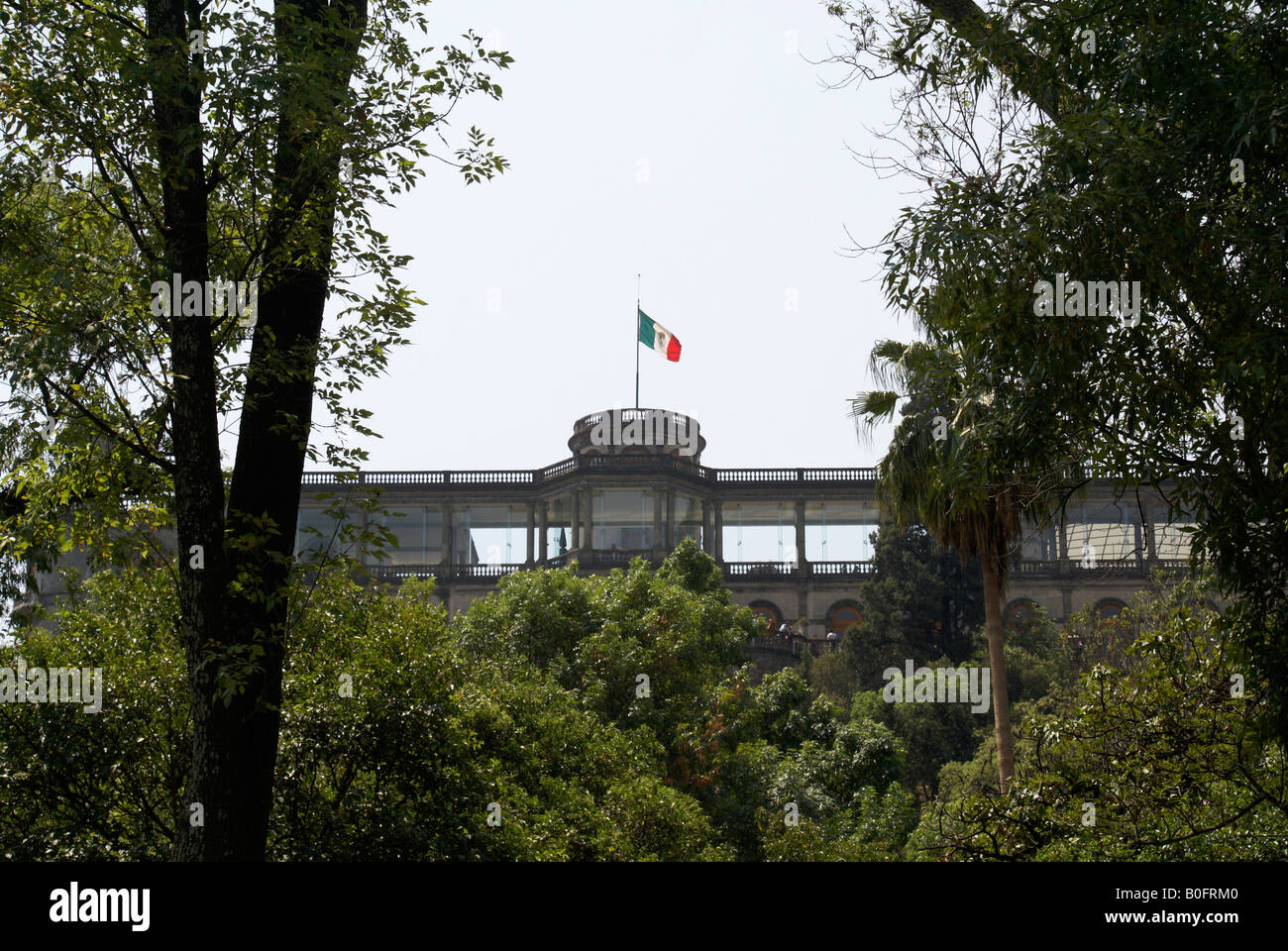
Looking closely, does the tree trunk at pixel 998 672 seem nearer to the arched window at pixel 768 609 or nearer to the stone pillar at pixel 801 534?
the arched window at pixel 768 609

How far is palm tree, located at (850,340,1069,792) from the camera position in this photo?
401 inches

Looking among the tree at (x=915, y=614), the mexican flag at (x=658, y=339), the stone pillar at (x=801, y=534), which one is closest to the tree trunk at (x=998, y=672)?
the tree at (x=915, y=614)

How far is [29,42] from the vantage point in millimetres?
9312

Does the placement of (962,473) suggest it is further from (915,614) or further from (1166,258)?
(915,614)

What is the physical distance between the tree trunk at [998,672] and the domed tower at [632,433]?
36918mm

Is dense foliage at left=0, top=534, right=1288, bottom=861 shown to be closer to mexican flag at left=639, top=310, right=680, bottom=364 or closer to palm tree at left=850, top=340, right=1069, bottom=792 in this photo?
palm tree at left=850, top=340, right=1069, bottom=792

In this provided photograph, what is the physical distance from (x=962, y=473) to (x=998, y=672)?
9206 millimetres

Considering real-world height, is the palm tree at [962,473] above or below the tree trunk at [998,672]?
above

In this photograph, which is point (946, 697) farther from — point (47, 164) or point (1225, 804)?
point (47, 164)

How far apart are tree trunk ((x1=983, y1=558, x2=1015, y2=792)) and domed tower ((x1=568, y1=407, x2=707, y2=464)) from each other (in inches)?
1453

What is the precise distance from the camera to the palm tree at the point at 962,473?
33.4 feet

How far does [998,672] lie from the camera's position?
18.3 meters

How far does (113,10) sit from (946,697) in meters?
30.2

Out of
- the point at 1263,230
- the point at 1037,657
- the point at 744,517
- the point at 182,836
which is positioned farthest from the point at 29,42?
the point at 744,517
